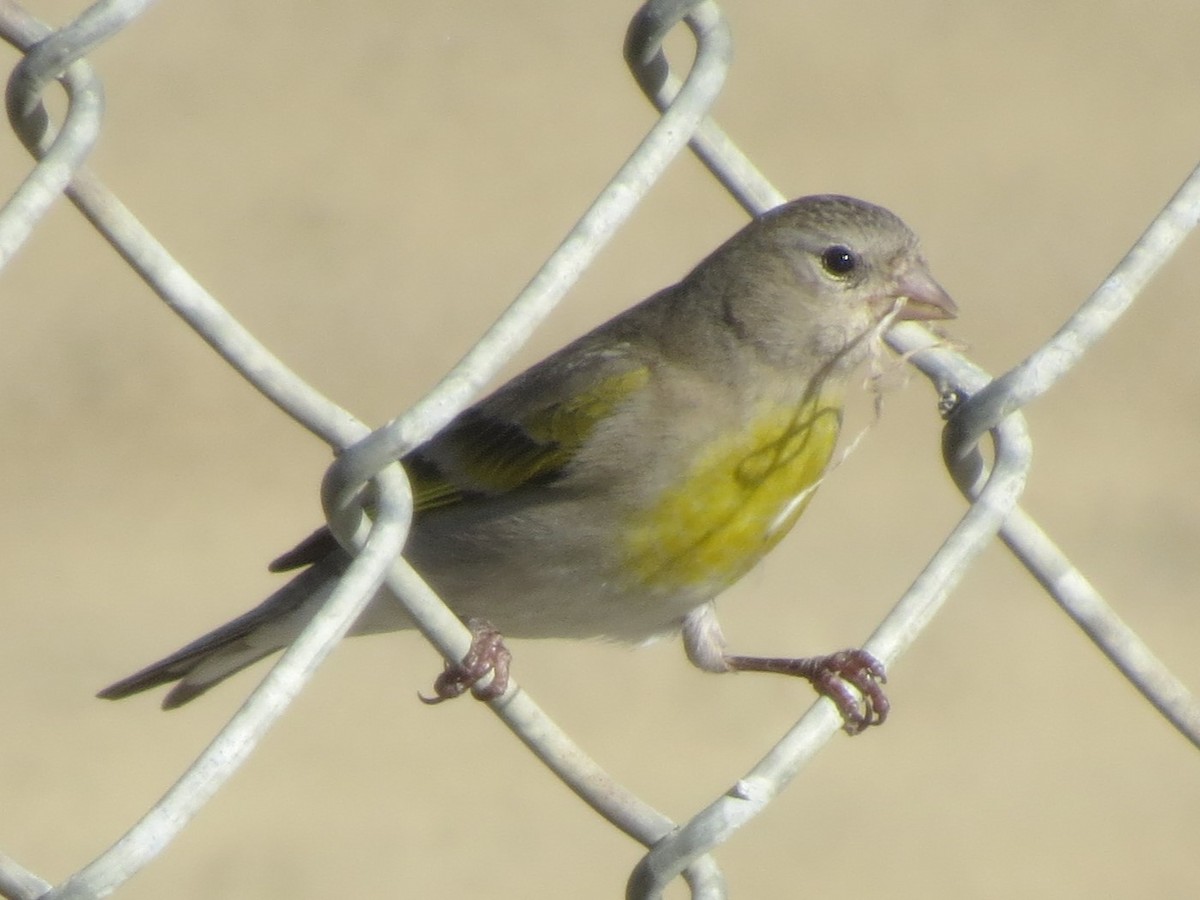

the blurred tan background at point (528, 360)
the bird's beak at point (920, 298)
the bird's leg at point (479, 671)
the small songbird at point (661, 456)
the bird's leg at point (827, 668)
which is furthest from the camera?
the blurred tan background at point (528, 360)

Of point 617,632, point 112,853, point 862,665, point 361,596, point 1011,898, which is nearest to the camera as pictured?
point 112,853

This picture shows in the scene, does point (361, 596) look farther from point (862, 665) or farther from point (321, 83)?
point (321, 83)

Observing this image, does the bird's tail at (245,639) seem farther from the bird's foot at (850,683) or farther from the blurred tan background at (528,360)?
the blurred tan background at (528,360)

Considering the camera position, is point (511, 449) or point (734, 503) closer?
point (734, 503)

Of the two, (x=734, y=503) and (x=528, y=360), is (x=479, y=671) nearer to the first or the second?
(x=734, y=503)

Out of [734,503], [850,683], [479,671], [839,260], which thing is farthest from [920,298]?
[479,671]

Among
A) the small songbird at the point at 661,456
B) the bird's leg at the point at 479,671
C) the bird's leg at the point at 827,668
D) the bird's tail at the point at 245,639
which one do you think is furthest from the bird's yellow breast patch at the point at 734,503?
the bird's tail at the point at 245,639

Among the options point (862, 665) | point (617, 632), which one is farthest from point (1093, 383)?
point (862, 665)
